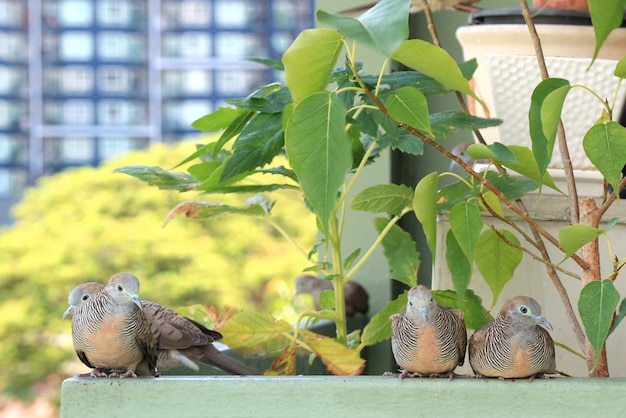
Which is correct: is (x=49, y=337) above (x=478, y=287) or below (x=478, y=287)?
below

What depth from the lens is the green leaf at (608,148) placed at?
2.36 ft

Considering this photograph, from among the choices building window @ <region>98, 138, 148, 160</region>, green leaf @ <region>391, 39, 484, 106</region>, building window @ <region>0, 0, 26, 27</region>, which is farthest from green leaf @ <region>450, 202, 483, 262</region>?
building window @ <region>0, 0, 26, 27</region>

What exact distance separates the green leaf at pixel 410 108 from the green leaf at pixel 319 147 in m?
0.10

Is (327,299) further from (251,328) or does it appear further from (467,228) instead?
(467,228)

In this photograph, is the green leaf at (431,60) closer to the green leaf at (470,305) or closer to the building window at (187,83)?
the green leaf at (470,305)

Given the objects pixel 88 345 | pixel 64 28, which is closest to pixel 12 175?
pixel 64 28

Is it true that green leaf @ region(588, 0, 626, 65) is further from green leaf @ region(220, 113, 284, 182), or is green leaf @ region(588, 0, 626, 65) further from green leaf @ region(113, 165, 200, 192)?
green leaf @ region(113, 165, 200, 192)

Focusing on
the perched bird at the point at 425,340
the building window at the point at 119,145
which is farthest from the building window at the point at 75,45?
the perched bird at the point at 425,340

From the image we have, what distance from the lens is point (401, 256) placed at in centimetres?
108

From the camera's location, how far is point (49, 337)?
13.7 feet

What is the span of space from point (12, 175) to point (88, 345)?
4563mm

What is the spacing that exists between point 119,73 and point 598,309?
15.3 feet

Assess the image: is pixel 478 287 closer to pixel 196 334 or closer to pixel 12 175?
pixel 196 334

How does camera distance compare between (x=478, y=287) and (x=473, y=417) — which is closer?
(x=473, y=417)
